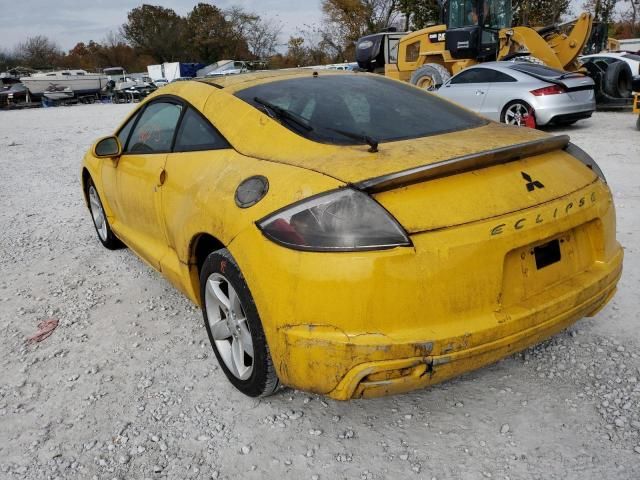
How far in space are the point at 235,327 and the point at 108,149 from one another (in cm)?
182

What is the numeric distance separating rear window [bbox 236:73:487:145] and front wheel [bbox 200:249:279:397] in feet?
2.35

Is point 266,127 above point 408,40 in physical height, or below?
below

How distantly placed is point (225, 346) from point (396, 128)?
1.33 metres

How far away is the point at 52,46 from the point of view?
227ft

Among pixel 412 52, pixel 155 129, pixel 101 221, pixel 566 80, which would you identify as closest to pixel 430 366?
pixel 155 129

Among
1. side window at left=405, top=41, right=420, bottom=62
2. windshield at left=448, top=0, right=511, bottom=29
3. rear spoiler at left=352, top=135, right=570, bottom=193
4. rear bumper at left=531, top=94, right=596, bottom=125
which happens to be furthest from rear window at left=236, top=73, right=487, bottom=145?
side window at left=405, top=41, right=420, bottom=62

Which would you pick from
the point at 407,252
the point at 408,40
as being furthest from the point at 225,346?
the point at 408,40

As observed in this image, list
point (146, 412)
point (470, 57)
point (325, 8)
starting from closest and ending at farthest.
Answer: point (146, 412) < point (470, 57) < point (325, 8)

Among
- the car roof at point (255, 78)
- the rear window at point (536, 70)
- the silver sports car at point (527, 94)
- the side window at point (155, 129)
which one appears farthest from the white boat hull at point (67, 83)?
the car roof at point (255, 78)

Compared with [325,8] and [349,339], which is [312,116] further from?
[325,8]

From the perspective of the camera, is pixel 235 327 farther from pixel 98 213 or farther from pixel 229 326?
pixel 98 213

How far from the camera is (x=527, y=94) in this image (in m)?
9.53

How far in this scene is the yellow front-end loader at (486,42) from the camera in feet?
40.3

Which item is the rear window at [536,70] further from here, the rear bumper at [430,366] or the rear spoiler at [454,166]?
the rear bumper at [430,366]
